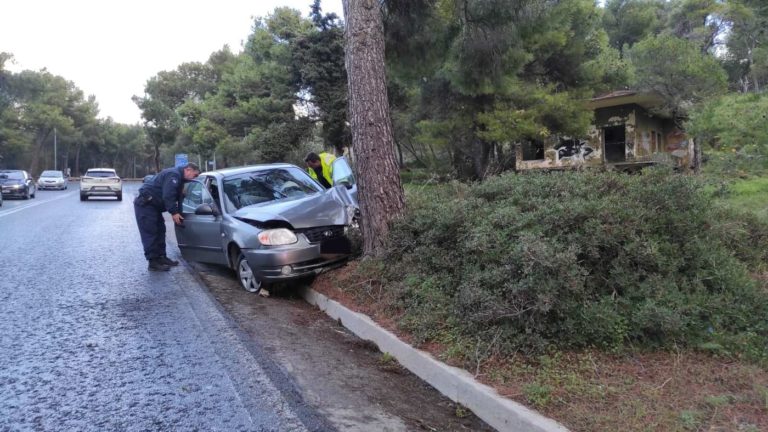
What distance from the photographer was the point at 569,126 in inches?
782

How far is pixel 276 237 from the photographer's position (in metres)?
6.63

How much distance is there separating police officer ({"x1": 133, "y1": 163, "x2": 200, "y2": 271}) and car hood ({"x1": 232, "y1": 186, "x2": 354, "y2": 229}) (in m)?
1.63

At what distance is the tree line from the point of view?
9586 millimetres

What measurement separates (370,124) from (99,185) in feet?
78.0

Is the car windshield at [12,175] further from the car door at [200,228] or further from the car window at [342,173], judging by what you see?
the car window at [342,173]

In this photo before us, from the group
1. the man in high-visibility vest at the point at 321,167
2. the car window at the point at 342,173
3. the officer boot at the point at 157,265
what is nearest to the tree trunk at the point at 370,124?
the car window at the point at 342,173

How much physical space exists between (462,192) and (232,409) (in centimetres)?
421

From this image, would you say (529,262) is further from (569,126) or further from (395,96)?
(395,96)

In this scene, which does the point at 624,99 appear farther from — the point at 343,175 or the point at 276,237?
the point at 276,237

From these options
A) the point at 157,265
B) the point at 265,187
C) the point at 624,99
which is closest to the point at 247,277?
the point at 265,187

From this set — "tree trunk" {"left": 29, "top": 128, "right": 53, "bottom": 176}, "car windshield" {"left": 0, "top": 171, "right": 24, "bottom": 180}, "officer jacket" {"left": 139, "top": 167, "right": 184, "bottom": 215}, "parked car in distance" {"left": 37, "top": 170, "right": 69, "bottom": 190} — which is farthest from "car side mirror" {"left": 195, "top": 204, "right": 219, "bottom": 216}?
"tree trunk" {"left": 29, "top": 128, "right": 53, "bottom": 176}

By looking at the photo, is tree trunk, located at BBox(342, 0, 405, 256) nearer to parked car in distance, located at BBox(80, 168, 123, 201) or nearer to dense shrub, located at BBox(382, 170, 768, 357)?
dense shrub, located at BBox(382, 170, 768, 357)

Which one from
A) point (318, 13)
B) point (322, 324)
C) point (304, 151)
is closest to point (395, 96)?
point (318, 13)

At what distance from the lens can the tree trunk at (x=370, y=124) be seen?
6926mm
